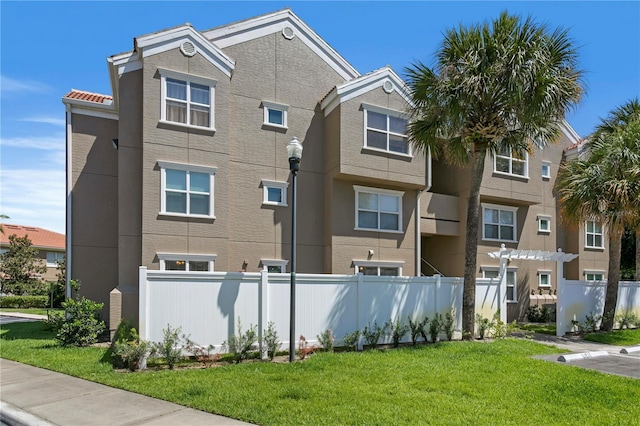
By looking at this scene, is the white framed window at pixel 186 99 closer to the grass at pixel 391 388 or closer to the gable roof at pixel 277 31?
the gable roof at pixel 277 31

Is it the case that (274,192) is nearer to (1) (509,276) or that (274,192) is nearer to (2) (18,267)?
(1) (509,276)

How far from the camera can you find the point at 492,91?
12422mm

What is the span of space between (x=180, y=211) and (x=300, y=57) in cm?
759

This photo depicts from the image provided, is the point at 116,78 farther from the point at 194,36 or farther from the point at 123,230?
the point at 123,230

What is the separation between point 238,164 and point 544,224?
→ 15937mm

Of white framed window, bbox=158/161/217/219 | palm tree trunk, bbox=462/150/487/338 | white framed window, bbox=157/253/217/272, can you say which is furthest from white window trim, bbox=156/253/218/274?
palm tree trunk, bbox=462/150/487/338

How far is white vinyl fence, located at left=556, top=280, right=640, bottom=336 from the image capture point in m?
15.9

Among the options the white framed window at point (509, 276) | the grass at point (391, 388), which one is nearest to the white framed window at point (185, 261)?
the grass at point (391, 388)

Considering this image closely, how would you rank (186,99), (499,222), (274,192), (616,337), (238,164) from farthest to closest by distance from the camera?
(499,222), (274,192), (238,164), (616,337), (186,99)

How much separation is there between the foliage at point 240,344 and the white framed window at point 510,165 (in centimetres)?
1420

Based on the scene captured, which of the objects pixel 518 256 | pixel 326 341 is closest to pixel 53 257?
pixel 326 341

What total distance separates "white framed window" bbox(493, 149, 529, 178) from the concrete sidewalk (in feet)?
56.9

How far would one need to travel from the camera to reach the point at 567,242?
2380cm

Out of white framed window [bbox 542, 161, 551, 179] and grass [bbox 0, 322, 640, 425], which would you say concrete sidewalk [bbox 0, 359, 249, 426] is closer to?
grass [bbox 0, 322, 640, 425]
